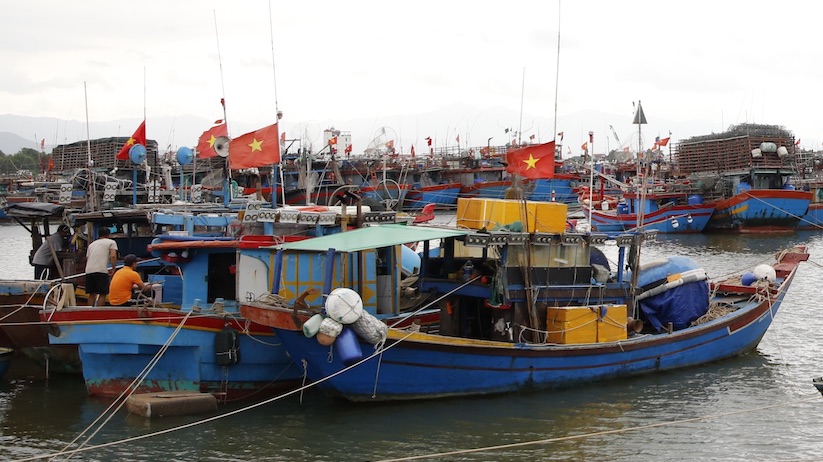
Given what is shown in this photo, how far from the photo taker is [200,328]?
13.8m

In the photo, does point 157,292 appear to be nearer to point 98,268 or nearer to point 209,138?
point 98,268

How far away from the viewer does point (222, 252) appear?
584 inches

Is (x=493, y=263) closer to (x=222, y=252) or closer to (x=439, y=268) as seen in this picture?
(x=439, y=268)

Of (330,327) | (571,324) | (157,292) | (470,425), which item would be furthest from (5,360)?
(571,324)

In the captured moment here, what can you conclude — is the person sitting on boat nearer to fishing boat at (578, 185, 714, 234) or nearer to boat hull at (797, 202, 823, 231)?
fishing boat at (578, 185, 714, 234)

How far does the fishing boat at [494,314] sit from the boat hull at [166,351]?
3.51ft

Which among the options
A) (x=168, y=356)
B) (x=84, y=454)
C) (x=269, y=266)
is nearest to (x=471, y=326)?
(x=269, y=266)

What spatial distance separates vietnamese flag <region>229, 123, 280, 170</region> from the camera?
1702 centimetres

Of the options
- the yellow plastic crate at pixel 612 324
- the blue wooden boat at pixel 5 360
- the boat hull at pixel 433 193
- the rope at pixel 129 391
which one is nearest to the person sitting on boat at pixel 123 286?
the rope at pixel 129 391

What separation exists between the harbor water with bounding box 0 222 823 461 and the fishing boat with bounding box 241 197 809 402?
0.45 meters

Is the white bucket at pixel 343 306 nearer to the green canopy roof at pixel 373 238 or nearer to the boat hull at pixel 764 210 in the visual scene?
the green canopy roof at pixel 373 238

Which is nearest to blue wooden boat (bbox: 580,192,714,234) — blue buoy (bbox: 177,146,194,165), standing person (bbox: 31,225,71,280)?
blue buoy (bbox: 177,146,194,165)

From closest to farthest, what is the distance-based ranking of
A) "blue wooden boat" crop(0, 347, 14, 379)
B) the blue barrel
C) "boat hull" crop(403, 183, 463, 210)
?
the blue barrel
"blue wooden boat" crop(0, 347, 14, 379)
"boat hull" crop(403, 183, 463, 210)

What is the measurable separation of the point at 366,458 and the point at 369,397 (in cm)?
179
